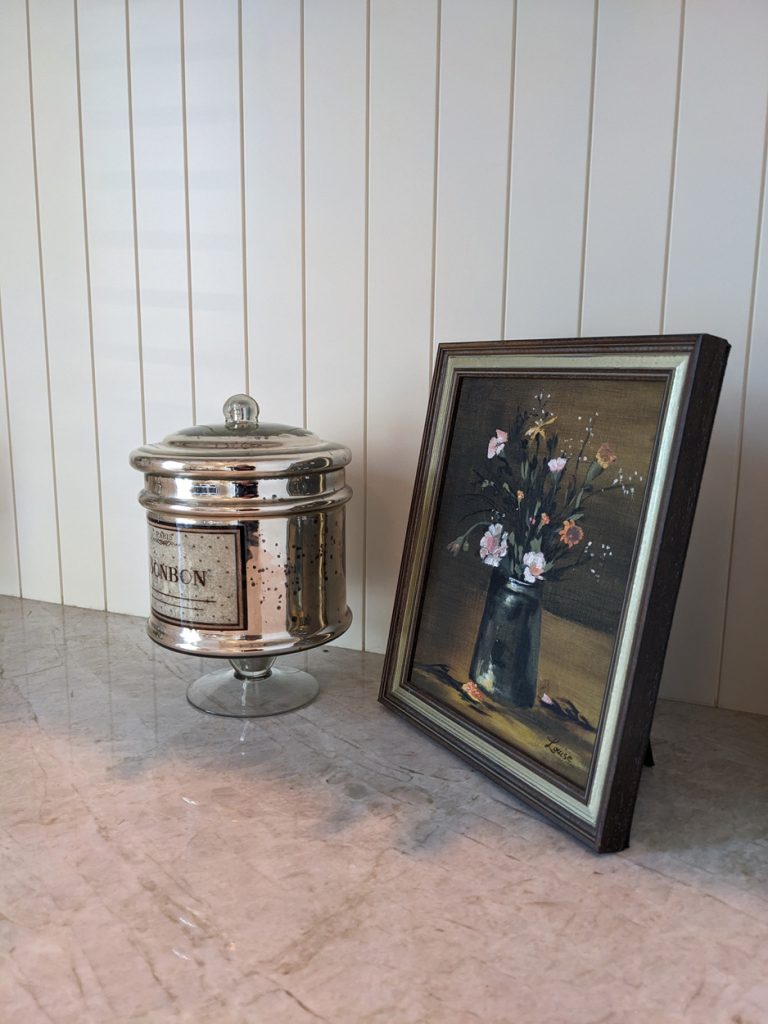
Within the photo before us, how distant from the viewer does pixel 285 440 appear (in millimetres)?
961

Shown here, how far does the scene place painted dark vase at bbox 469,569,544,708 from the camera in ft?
2.69

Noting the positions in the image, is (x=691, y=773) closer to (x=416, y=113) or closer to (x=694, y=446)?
(x=694, y=446)

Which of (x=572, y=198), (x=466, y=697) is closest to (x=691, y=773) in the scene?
(x=466, y=697)

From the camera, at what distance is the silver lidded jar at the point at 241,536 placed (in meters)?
0.91

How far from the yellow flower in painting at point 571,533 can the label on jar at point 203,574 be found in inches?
13.5

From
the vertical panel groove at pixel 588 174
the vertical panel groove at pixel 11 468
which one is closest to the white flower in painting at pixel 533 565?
the vertical panel groove at pixel 588 174

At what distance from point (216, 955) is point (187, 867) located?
11 cm

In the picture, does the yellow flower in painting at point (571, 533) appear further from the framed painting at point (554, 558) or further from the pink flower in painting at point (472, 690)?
the pink flower in painting at point (472, 690)

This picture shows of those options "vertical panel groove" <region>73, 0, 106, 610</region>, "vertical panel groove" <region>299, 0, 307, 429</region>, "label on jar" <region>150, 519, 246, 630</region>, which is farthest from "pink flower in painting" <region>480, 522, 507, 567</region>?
"vertical panel groove" <region>73, 0, 106, 610</region>

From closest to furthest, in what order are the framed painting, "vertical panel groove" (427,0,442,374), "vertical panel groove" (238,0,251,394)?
the framed painting → "vertical panel groove" (427,0,442,374) → "vertical panel groove" (238,0,251,394)

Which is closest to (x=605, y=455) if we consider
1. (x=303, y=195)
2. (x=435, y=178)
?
(x=435, y=178)

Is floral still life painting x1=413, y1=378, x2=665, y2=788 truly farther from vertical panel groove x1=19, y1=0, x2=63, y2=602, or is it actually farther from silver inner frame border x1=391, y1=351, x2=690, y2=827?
vertical panel groove x1=19, y1=0, x2=63, y2=602

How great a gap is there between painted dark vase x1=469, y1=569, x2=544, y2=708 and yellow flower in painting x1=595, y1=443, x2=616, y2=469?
0.13m
